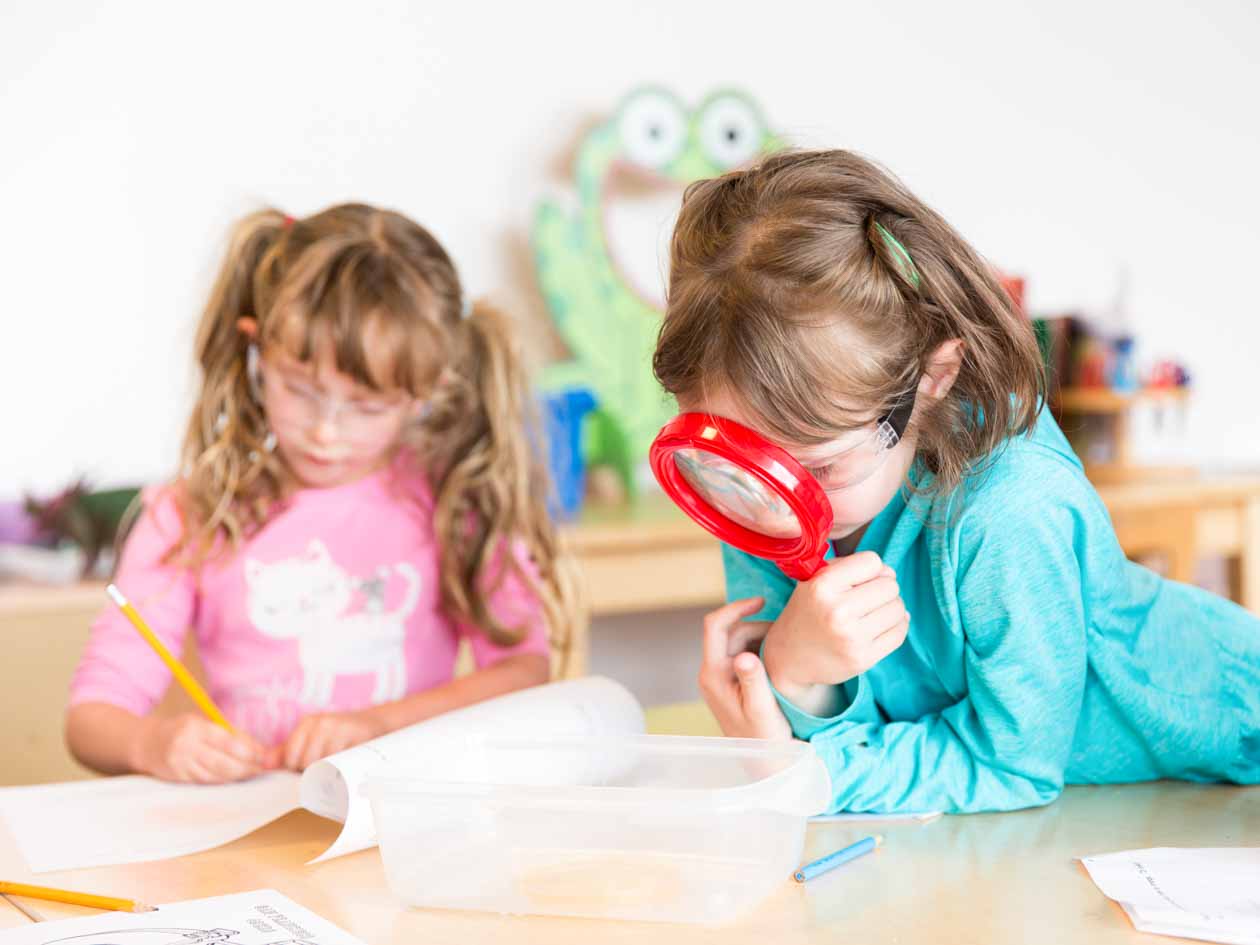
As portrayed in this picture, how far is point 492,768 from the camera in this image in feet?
2.73

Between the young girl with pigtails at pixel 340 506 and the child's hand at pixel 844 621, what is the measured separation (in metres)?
0.45

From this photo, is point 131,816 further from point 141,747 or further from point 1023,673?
point 1023,673

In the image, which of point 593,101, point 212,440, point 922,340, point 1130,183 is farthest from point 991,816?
point 1130,183

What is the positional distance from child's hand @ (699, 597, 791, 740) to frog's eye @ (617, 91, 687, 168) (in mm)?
1397

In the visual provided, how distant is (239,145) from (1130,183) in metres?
1.80

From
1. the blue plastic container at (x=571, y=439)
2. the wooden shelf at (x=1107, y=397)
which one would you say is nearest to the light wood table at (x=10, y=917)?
the blue plastic container at (x=571, y=439)

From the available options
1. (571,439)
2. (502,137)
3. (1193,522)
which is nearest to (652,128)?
(502,137)

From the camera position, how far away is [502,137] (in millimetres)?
2209

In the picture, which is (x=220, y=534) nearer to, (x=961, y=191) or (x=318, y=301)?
(x=318, y=301)

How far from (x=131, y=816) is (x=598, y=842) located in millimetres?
400

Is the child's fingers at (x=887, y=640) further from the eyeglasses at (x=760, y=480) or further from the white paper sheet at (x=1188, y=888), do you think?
the white paper sheet at (x=1188, y=888)

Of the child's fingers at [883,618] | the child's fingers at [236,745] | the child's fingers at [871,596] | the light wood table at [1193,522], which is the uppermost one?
A: the child's fingers at [871,596]

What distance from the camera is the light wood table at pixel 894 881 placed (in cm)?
66


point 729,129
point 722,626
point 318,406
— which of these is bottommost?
point 722,626
